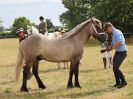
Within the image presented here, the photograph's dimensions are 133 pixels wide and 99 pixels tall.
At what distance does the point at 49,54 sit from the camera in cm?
1253

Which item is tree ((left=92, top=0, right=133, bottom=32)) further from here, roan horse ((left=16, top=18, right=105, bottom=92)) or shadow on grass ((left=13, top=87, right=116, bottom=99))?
shadow on grass ((left=13, top=87, right=116, bottom=99))

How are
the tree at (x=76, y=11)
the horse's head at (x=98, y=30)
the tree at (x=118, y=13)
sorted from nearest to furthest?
the horse's head at (x=98, y=30) → the tree at (x=118, y=13) → the tree at (x=76, y=11)

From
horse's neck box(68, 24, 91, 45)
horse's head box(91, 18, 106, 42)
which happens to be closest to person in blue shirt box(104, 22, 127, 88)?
horse's head box(91, 18, 106, 42)

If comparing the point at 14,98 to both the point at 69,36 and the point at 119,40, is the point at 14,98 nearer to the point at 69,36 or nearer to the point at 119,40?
the point at 69,36

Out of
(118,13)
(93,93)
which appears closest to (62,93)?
(93,93)

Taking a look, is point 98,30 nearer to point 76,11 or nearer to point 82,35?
point 82,35

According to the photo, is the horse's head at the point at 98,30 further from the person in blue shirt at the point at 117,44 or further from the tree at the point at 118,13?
the tree at the point at 118,13

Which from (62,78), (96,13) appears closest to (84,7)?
(96,13)

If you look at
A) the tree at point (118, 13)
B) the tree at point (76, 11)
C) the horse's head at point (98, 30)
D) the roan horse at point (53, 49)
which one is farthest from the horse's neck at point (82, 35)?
the tree at point (76, 11)

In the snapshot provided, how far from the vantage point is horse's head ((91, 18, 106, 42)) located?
42.1ft

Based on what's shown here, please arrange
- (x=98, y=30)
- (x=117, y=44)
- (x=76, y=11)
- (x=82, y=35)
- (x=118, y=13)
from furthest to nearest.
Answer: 1. (x=76, y=11)
2. (x=118, y=13)
3. (x=82, y=35)
4. (x=98, y=30)
5. (x=117, y=44)

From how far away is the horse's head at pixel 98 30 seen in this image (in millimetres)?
12844

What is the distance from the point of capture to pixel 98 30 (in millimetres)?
12914

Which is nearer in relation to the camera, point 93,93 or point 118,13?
A: point 93,93
